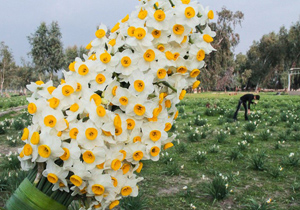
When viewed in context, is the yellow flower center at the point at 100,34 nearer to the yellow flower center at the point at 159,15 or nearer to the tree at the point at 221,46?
the yellow flower center at the point at 159,15

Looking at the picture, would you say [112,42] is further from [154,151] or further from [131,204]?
[131,204]

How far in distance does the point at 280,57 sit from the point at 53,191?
176 ft

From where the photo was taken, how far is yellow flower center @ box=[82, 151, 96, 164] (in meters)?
1.15

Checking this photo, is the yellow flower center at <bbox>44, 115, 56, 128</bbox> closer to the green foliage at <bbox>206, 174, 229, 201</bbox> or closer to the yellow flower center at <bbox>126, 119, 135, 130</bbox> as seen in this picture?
the yellow flower center at <bbox>126, 119, 135, 130</bbox>

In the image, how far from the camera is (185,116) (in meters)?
10.6

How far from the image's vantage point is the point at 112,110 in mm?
1321

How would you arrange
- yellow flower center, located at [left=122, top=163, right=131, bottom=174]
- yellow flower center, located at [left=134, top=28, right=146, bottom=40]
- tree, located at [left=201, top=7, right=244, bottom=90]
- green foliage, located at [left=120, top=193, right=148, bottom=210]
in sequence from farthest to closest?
tree, located at [left=201, top=7, right=244, bottom=90]
green foliage, located at [left=120, top=193, right=148, bottom=210]
yellow flower center, located at [left=122, top=163, right=131, bottom=174]
yellow flower center, located at [left=134, top=28, right=146, bottom=40]

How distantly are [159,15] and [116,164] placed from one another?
751 mm

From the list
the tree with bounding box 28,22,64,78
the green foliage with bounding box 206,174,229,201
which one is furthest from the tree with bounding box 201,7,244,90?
the green foliage with bounding box 206,174,229,201

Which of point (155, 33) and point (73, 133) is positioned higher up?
point (155, 33)

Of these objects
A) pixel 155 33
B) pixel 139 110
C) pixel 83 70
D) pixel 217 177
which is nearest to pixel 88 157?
pixel 139 110

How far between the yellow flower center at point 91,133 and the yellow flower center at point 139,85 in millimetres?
270

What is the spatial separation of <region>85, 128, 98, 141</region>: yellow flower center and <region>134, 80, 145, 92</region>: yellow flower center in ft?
0.89

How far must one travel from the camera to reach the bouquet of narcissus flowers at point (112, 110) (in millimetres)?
1169
